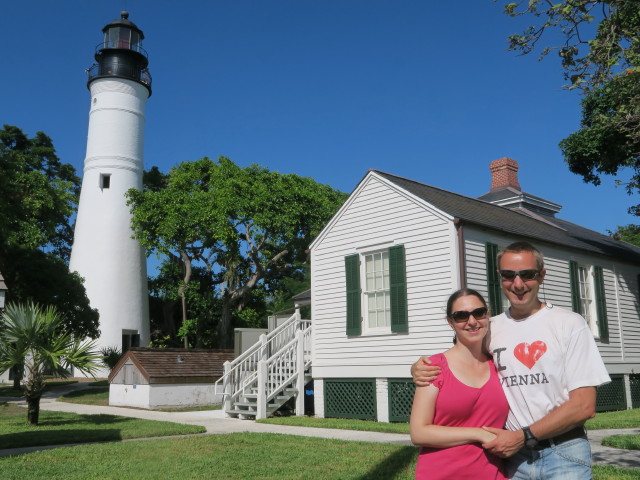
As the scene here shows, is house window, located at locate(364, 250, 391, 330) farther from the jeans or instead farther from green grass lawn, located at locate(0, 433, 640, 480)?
the jeans

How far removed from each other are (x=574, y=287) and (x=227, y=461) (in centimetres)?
1049

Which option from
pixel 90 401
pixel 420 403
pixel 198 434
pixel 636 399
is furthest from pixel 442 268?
pixel 90 401

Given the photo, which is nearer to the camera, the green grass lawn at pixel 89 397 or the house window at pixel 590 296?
the house window at pixel 590 296

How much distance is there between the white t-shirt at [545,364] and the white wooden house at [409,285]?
9.29 meters

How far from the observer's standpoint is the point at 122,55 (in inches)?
1353

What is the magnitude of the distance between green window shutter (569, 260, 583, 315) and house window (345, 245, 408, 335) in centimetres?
472

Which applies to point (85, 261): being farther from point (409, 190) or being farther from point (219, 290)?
point (409, 190)

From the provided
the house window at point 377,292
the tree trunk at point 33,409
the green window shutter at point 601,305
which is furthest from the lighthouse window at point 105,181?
the green window shutter at point 601,305

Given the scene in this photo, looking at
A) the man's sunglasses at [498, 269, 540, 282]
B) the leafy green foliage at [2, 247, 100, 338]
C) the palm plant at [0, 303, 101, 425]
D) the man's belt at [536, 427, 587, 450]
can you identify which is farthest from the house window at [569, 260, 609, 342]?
the leafy green foliage at [2, 247, 100, 338]

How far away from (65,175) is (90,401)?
24.7 m

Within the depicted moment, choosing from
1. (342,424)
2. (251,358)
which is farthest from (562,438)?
(251,358)

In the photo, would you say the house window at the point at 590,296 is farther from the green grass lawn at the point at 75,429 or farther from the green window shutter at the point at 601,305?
the green grass lawn at the point at 75,429

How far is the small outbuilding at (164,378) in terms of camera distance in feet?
57.0

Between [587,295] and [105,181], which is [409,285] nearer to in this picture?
[587,295]
